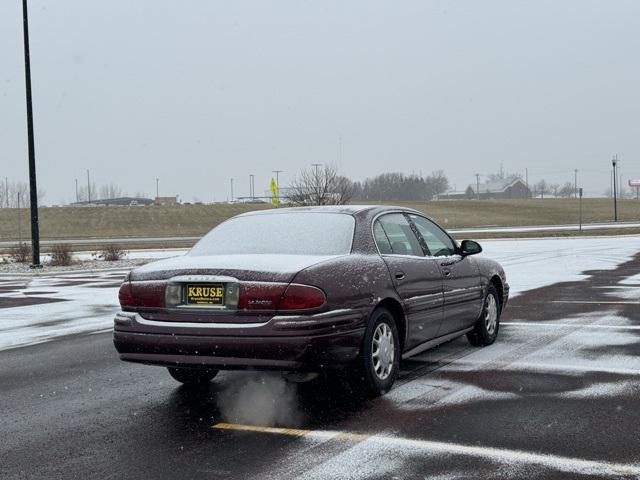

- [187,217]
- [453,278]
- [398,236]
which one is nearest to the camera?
[398,236]

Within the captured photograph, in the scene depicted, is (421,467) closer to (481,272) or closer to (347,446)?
(347,446)

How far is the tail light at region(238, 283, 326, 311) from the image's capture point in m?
5.39

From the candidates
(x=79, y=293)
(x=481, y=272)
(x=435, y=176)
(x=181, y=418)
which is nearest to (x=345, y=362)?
(x=181, y=418)

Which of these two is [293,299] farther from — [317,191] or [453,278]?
[317,191]

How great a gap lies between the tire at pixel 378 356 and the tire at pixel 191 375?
1.47m

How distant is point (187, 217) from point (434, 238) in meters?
77.1

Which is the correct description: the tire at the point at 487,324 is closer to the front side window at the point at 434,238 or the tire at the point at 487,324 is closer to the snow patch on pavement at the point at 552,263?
the front side window at the point at 434,238

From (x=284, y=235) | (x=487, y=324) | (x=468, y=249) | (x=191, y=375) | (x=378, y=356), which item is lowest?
(x=191, y=375)

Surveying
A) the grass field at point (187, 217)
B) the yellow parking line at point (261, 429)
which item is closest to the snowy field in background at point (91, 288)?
the yellow parking line at point (261, 429)

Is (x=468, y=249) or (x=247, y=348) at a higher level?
(x=468, y=249)

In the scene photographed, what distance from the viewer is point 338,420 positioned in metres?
5.44

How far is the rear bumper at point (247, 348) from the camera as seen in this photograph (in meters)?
5.33

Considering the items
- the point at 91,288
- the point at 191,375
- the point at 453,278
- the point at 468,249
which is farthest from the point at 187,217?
the point at 191,375

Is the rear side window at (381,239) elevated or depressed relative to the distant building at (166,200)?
depressed
